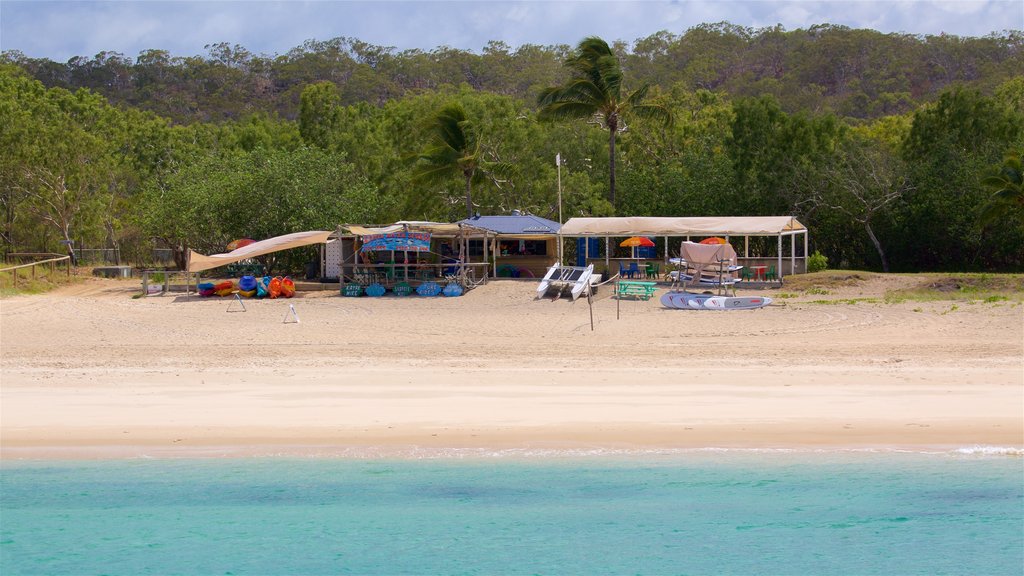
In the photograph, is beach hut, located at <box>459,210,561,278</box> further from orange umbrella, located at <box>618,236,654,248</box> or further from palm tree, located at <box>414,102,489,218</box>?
orange umbrella, located at <box>618,236,654,248</box>

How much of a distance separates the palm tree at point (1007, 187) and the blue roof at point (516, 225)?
13.4 m

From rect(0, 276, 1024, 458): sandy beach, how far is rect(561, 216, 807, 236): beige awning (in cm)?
978

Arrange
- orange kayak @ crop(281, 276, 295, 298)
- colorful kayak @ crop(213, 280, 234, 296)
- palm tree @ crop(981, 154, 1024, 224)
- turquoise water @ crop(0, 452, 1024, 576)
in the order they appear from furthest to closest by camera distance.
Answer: palm tree @ crop(981, 154, 1024, 224) < colorful kayak @ crop(213, 280, 234, 296) < orange kayak @ crop(281, 276, 295, 298) < turquoise water @ crop(0, 452, 1024, 576)

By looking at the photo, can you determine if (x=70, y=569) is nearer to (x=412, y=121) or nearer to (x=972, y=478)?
(x=972, y=478)

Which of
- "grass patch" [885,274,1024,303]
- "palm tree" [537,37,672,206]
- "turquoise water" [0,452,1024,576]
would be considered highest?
"palm tree" [537,37,672,206]

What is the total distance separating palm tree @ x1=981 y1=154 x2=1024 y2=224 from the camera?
30.0 meters

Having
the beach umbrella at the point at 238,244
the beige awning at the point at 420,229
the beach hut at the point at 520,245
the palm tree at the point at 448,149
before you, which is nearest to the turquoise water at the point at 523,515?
the beige awning at the point at 420,229

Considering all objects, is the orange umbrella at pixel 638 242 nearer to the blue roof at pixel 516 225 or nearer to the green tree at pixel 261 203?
the blue roof at pixel 516 225

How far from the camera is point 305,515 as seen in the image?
9953mm

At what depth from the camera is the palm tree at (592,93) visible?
3759cm

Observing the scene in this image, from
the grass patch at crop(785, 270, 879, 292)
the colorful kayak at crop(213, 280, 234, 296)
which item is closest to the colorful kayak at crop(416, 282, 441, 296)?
the colorful kayak at crop(213, 280, 234, 296)

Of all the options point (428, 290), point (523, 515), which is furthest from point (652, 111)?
point (523, 515)

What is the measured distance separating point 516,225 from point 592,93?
7.26m

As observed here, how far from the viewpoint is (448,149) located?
116 ft
